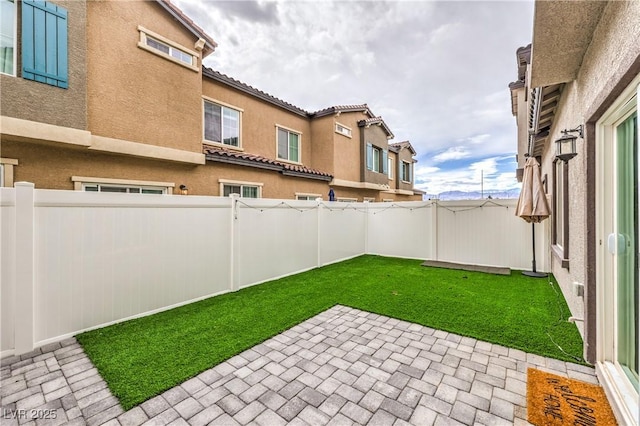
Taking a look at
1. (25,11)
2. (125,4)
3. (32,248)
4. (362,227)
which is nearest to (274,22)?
(125,4)

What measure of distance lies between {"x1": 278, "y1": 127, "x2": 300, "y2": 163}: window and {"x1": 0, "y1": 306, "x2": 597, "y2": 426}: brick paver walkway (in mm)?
10658

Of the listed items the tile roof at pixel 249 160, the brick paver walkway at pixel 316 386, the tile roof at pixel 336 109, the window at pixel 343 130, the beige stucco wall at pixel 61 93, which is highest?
the tile roof at pixel 336 109

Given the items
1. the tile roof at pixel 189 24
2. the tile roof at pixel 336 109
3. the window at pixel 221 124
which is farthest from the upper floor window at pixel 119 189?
the tile roof at pixel 336 109

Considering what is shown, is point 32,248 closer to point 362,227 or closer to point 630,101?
point 630,101

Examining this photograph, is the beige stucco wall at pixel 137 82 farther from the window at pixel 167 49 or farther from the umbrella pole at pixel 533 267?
the umbrella pole at pixel 533 267

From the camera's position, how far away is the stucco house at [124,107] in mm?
5578

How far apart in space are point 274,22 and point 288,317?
9.37m

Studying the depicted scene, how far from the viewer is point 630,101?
7.97 ft

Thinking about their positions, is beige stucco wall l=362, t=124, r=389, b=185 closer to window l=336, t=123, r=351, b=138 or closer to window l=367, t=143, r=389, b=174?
window l=367, t=143, r=389, b=174

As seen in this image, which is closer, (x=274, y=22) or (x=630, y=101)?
(x=630, y=101)

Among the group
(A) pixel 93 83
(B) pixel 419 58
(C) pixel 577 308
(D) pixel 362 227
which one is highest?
(B) pixel 419 58

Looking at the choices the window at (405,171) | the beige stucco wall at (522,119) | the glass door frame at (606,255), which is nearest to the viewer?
the glass door frame at (606,255)

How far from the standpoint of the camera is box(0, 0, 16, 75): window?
5.42 metres

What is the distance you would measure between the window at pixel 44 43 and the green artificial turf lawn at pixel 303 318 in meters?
5.53
